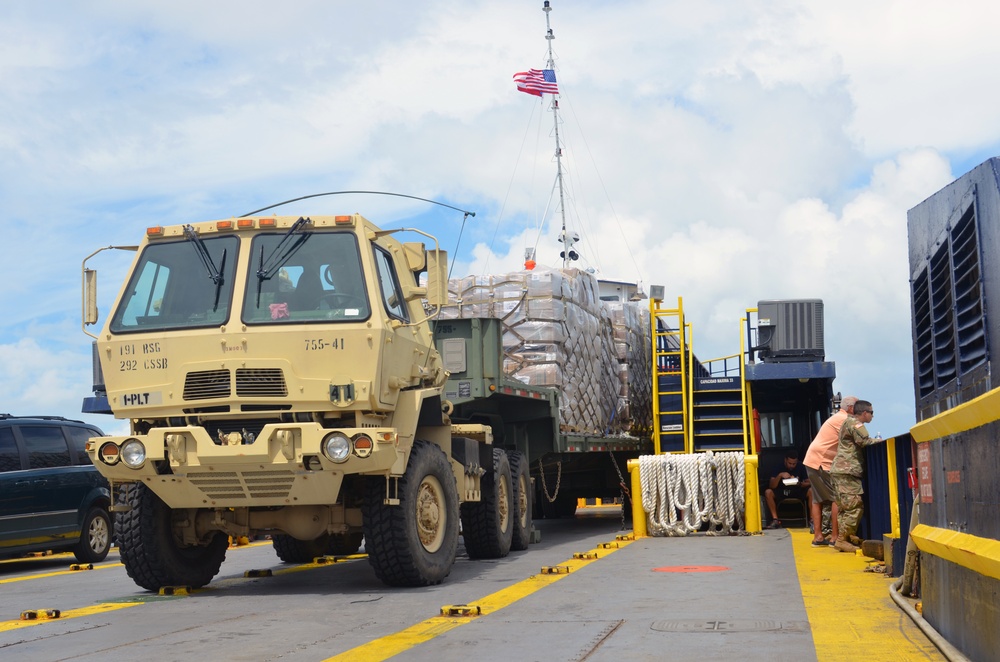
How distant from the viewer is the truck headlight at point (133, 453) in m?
8.59

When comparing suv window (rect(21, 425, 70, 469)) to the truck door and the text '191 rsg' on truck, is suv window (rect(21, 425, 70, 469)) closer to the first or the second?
the text '191 rsg' on truck

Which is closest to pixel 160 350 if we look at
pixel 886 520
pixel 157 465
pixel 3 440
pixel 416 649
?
pixel 157 465

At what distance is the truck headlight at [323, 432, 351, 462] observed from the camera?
8359 mm

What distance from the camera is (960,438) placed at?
5.16 m

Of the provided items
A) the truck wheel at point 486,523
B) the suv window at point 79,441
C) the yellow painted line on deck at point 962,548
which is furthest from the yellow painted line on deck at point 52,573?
the yellow painted line on deck at point 962,548

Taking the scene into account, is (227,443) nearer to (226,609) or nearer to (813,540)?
(226,609)

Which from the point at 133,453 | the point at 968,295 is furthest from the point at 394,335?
the point at 968,295

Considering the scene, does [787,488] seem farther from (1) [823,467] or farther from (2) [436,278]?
(2) [436,278]

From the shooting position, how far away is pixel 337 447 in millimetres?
8383

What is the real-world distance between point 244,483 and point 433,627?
Answer: 7.81 ft

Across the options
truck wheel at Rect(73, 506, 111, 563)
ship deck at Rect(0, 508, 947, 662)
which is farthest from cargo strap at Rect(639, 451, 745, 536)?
truck wheel at Rect(73, 506, 111, 563)

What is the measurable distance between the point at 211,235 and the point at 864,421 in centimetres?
655

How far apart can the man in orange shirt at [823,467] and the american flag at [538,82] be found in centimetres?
1579

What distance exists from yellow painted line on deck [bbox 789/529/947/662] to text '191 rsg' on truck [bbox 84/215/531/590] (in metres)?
3.04
